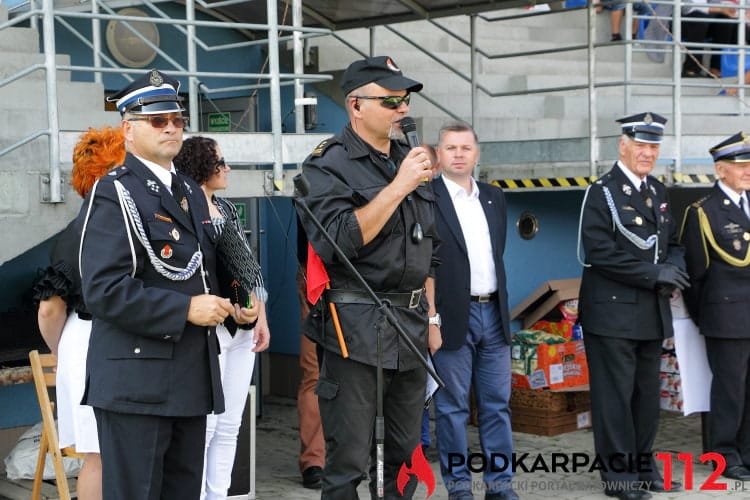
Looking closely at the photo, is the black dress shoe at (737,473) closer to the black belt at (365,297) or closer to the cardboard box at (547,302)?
the cardboard box at (547,302)

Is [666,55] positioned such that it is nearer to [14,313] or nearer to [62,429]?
[14,313]

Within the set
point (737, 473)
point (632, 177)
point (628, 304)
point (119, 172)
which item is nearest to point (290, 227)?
point (632, 177)

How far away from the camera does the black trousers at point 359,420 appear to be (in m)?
4.50

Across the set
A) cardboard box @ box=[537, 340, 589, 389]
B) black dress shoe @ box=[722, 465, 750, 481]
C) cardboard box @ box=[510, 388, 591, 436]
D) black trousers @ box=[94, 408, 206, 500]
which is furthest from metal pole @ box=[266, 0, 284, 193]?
black dress shoe @ box=[722, 465, 750, 481]

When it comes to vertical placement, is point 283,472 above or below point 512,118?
below

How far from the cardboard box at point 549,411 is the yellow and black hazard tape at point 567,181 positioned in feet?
4.91

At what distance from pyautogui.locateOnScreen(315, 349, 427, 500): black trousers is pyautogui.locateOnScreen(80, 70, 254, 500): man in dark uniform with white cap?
20.5 inches

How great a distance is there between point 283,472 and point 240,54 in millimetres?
3488

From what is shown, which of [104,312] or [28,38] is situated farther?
[28,38]

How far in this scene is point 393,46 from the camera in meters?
9.85

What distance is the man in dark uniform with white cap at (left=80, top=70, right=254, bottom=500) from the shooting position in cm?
401

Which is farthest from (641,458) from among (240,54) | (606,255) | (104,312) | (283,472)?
(240,54)

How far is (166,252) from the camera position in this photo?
13.6 feet

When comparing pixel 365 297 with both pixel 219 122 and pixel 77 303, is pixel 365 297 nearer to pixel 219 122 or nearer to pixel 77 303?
pixel 77 303
